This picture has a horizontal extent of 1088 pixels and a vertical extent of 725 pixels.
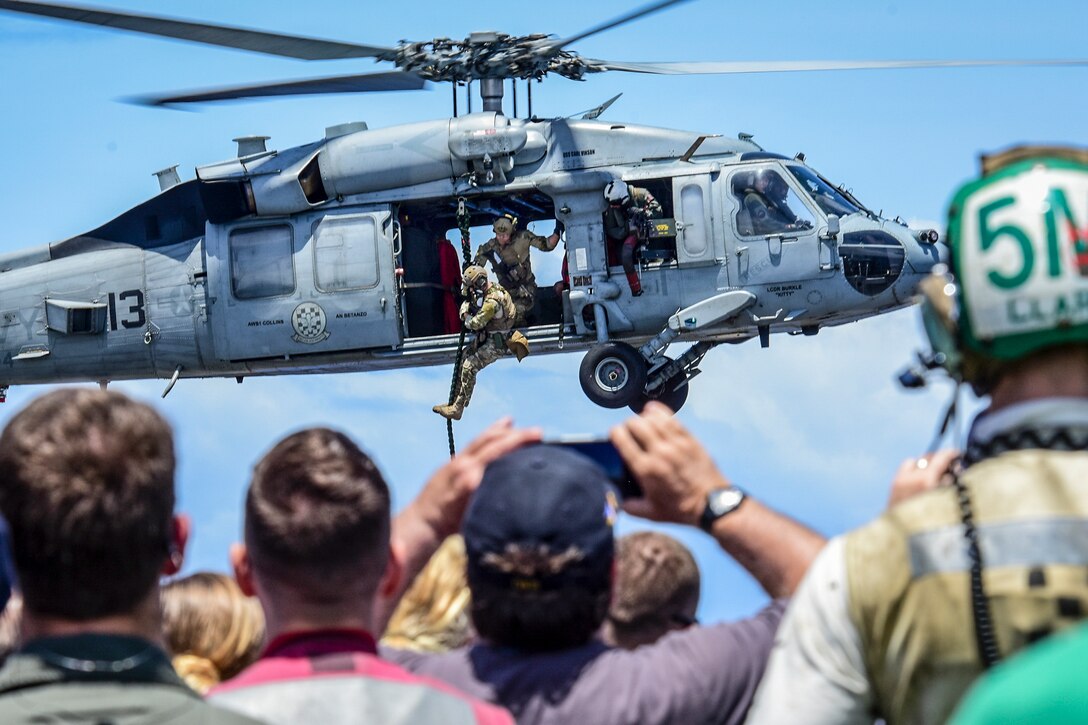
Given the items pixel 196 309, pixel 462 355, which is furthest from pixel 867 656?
pixel 196 309

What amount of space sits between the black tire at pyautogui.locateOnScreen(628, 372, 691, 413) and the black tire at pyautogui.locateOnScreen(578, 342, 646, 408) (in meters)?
0.10

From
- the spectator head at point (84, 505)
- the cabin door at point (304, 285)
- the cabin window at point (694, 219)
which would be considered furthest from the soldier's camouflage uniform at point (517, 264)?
the spectator head at point (84, 505)

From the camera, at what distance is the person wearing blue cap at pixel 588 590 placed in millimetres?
3061

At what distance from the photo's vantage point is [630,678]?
3.10 metres

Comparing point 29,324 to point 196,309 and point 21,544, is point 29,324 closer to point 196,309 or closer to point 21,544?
point 196,309

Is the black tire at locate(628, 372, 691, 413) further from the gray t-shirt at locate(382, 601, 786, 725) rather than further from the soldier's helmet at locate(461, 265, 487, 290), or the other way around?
the gray t-shirt at locate(382, 601, 786, 725)

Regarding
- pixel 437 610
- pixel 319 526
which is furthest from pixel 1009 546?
pixel 437 610

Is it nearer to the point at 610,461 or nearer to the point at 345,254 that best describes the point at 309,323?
A: the point at 345,254

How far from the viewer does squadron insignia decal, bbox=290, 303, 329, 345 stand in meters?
16.5

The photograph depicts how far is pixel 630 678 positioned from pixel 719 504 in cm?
38

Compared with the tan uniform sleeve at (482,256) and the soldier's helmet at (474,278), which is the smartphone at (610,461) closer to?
the soldier's helmet at (474,278)

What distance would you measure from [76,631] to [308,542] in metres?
0.47

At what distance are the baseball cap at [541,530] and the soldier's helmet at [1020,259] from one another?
0.78 m

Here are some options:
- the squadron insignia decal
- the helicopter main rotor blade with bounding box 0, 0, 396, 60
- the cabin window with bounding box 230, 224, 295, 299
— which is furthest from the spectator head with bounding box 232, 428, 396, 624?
the cabin window with bounding box 230, 224, 295, 299
